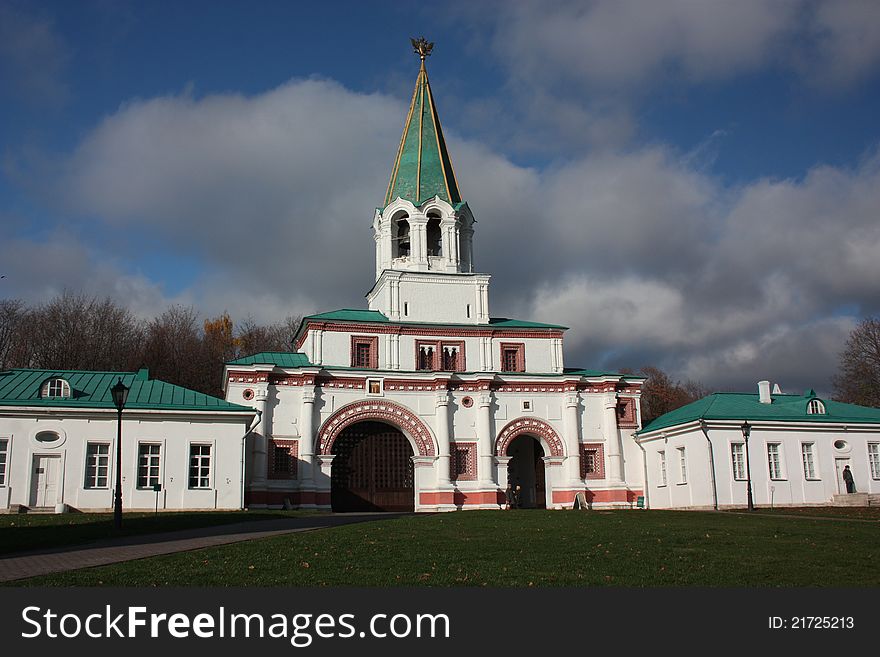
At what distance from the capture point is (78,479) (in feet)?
96.7

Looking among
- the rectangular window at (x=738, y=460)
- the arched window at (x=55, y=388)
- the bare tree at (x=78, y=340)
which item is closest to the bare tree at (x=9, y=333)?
the bare tree at (x=78, y=340)

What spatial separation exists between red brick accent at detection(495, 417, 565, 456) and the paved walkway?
A: 1808 cm

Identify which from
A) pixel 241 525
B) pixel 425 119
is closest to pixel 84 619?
pixel 241 525

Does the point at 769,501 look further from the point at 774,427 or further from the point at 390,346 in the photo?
the point at 390,346

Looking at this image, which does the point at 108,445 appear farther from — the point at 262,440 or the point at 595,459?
the point at 595,459

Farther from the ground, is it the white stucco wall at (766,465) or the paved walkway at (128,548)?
the white stucco wall at (766,465)

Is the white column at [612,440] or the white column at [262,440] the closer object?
the white column at [262,440]

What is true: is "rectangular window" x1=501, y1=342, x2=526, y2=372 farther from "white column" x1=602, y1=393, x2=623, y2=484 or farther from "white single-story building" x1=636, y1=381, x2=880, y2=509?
Answer: "white single-story building" x1=636, y1=381, x2=880, y2=509

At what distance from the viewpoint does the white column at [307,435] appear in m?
36.1

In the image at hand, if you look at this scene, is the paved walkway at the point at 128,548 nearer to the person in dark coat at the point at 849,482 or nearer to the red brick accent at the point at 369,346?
the red brick accent at the point at 369,346

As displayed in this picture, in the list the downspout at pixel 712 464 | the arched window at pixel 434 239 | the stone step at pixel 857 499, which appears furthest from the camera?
the arched window at pixel 434 239

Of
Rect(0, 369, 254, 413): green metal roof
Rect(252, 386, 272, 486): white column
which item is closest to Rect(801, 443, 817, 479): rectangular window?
Rect(252, 386, 272, 486): white column

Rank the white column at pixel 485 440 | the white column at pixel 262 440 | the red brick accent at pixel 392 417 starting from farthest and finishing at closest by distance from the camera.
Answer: the white column at pixel 485 440 → the red brick accent at pixel 392 417 → the white column at pixel 262 440

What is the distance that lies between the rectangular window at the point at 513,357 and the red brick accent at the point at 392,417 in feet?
17.3
